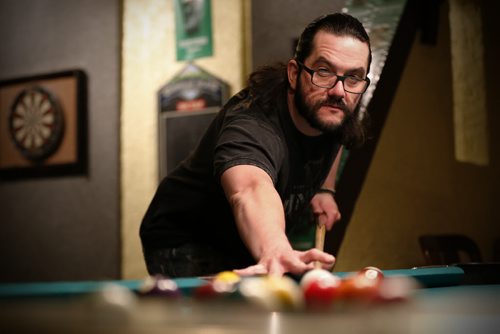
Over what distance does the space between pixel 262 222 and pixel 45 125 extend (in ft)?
10.8

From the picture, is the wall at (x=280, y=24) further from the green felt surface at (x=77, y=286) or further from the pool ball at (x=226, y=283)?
the pool ball at (x=226, y=283)

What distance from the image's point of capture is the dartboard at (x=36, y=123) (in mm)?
4520

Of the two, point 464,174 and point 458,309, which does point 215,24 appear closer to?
point 464,174

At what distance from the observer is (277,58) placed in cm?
373

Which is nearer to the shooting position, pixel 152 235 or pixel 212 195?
pixel 212 195

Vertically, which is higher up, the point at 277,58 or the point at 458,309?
the point at 277,58

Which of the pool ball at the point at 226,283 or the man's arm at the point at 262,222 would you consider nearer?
the pool ball at the point at 226,283

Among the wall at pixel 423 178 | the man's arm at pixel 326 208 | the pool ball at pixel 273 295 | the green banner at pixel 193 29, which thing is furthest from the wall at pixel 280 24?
the pool ball at pixel 273 295

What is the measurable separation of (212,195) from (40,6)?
320cm

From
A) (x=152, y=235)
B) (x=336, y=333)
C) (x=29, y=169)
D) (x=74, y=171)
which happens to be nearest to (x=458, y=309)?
(x=336, y=333)

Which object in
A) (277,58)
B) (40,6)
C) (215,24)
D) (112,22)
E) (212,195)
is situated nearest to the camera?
(212,195)

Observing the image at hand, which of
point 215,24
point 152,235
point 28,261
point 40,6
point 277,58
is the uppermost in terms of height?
point 40,6

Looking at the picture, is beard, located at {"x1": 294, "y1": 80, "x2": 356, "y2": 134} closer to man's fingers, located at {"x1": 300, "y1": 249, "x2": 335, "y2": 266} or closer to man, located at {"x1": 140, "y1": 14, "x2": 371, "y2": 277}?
man, located at {"x1": 140, "y1": 14, "x2": 371, "y2": 277}

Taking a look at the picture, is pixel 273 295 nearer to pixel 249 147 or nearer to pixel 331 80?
pixel 249 147
